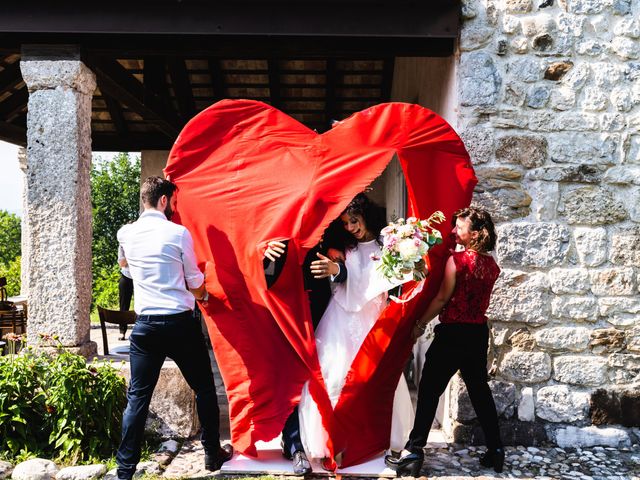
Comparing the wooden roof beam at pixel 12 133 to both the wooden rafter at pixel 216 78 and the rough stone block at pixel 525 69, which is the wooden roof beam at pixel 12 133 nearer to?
the wooden rafter at pixel 216 78

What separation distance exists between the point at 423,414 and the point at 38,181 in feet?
10.2

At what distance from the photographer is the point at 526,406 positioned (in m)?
4.31

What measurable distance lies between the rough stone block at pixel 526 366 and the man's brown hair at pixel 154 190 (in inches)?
102

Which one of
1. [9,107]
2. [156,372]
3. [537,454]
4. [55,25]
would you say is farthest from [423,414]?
[9,107]

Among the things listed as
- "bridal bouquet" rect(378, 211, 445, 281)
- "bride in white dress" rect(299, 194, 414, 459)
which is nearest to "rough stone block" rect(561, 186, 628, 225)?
"bridal bouquet" rect(378, 211, 445, 281)

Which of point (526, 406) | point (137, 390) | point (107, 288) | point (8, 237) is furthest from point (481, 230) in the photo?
point (8, 237)

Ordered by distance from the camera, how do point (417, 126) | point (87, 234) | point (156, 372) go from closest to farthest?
point (156, 372)
point (417, 126)
point (87, 234)

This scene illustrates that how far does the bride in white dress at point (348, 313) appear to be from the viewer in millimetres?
→ 3711

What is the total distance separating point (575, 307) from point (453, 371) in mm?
1149

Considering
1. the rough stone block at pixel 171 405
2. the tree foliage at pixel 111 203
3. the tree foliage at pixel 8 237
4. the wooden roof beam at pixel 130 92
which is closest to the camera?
the rough stone block at pixel 171 405

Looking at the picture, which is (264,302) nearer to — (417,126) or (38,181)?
(417,126)

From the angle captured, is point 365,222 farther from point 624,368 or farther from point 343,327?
point 624,368

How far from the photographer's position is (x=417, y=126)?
3689mm

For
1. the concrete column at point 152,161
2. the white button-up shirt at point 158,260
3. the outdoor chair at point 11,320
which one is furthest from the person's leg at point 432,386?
the concrete column at point 152,161
